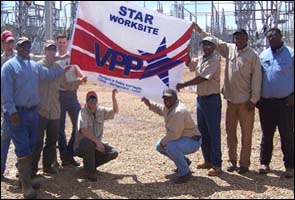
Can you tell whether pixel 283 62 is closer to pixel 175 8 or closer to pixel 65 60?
pixel 65 60

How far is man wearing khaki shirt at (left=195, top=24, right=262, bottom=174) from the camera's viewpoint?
6664 millimetres

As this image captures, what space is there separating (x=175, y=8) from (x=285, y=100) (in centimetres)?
1460

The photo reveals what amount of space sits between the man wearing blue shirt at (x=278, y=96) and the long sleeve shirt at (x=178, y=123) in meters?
1.03

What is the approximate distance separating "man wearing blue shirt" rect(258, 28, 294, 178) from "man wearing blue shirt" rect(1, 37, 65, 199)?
303 centimetres

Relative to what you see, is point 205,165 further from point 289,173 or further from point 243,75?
point 243,75

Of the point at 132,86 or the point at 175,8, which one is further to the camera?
the point at 175,8

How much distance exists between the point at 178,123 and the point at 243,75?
1.12 m

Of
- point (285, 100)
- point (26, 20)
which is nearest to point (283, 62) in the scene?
point (285, 100)

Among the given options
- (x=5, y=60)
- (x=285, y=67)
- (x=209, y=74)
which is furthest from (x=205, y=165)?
(x=5, y=60)

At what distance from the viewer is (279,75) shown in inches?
261

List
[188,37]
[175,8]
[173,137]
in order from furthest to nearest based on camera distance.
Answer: [175,8]
[188,37]
[173,137]

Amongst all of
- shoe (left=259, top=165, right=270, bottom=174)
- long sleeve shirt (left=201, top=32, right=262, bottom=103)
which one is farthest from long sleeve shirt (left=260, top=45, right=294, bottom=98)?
shoe (left=259, top=165, right=270, bottom=174)

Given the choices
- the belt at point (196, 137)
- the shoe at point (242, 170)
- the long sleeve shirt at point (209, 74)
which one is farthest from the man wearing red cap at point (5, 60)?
the shoe at point (242, 170)

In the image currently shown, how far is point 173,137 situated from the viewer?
21.5 ft
